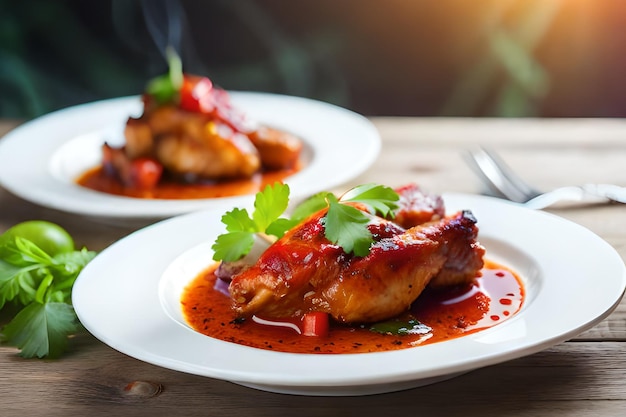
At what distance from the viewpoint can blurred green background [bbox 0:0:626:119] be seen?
5.89 m

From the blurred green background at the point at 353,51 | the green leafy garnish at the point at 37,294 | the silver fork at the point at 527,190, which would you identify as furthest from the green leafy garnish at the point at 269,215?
the blurred green background at the point at 353,51

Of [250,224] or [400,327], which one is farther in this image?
[250,224]

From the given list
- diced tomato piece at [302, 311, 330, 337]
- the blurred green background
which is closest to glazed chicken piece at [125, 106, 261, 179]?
diced tomato piece at [302, 311, 330, 337]

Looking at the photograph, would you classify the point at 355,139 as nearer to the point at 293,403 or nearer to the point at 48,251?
the point at 48,251

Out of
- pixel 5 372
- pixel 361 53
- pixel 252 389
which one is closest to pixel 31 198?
pixel 5 372

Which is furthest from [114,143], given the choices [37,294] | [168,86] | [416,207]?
[416,207]

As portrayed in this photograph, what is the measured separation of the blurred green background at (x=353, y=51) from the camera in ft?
19.3

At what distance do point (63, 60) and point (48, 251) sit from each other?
397 cm

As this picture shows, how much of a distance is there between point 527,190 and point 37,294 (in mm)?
1599

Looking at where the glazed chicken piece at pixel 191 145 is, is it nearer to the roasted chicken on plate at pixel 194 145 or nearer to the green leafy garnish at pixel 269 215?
the roasted chicken on plate at pixel 194 145

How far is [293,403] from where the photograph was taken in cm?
183

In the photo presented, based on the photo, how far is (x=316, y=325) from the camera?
1979mm

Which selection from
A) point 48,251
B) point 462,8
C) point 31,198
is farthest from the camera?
point 462,8

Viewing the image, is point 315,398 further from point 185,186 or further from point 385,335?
point 185,186
